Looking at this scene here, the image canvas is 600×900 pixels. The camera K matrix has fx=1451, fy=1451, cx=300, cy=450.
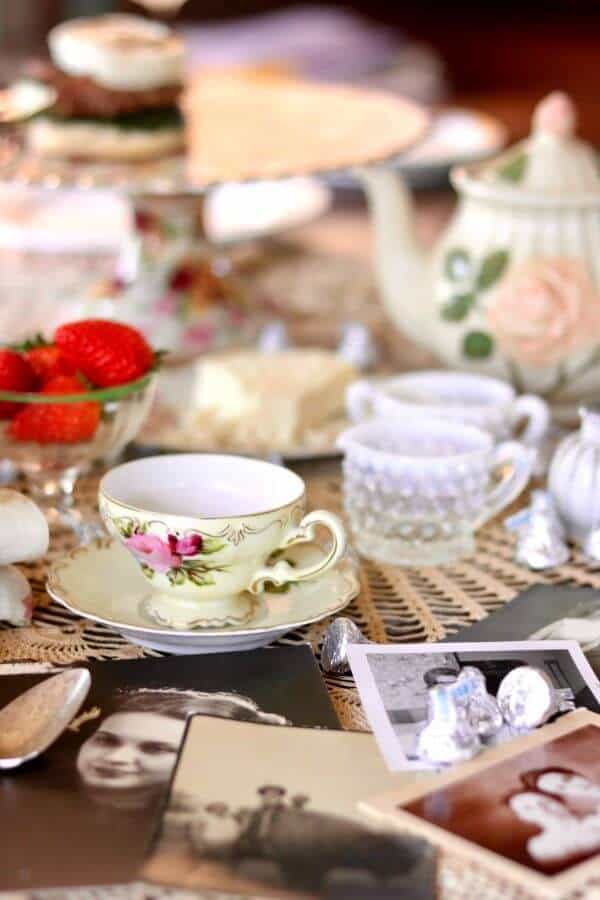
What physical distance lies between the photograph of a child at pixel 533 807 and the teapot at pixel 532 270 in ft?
1.76

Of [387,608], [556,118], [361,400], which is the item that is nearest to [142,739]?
[387,608]

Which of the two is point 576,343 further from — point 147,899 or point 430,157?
point 430,157

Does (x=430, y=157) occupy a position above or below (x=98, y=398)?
below

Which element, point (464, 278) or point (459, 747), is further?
point (464, 278)

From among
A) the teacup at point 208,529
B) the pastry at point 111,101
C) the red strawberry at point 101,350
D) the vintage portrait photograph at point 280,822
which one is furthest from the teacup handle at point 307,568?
the pastry at point 111,101

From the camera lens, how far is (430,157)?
2.19m

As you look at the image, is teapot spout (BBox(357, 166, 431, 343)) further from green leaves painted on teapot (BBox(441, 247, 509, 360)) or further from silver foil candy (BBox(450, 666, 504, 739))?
silver foil candy (BBox(450, 666, 504, 739))

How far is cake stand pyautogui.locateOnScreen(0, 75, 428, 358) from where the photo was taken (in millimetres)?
1465

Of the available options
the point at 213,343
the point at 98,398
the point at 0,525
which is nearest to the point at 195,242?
the point at 213,343

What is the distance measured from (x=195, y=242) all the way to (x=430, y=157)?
0.69 m

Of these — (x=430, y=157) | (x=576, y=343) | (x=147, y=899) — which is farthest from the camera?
(x=430, y=157)

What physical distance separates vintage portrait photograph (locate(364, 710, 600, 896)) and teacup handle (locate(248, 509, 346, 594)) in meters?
0.17

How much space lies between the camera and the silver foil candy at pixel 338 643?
2.68 feet

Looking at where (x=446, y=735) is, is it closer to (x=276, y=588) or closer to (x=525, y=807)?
(x=525, y=807)
